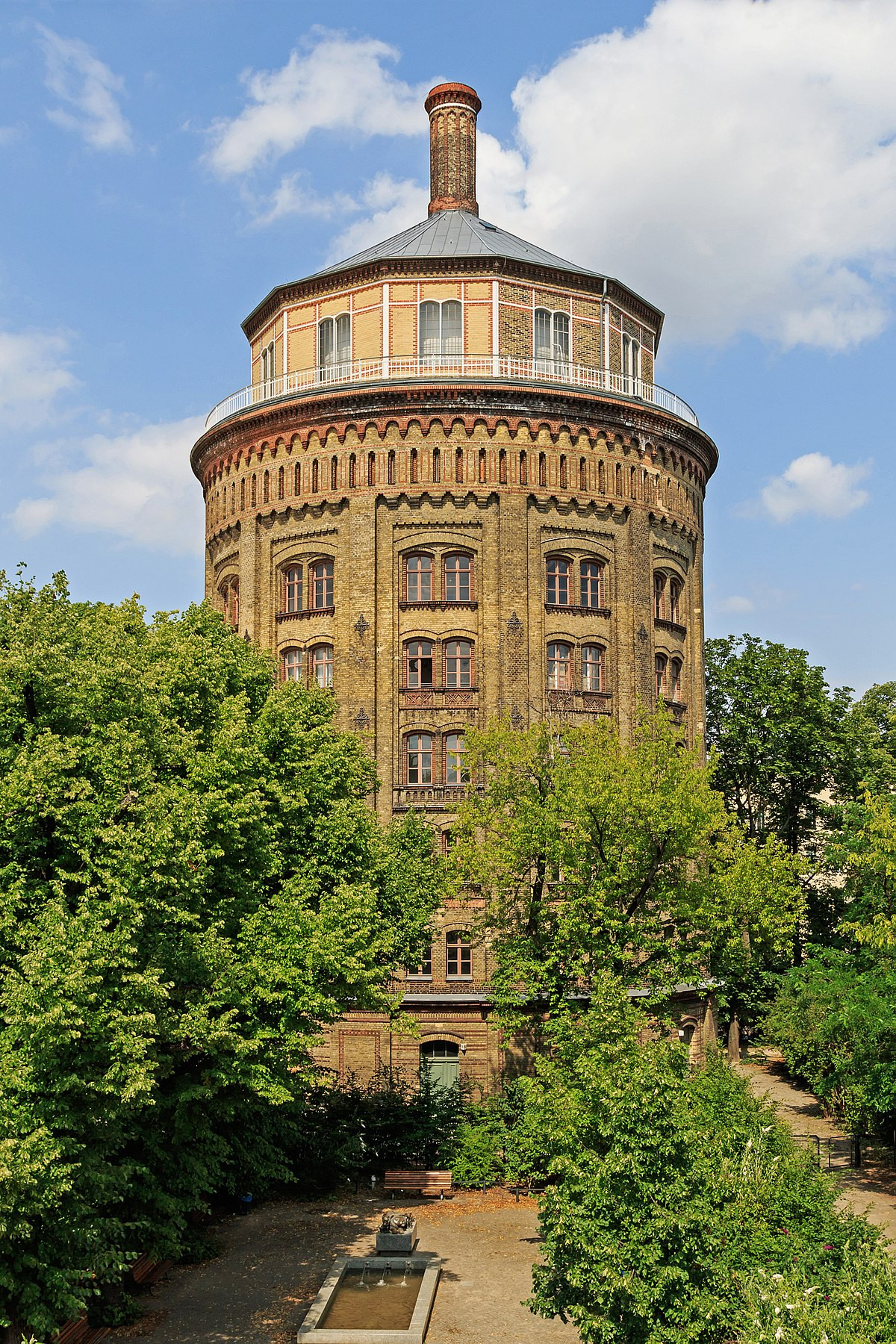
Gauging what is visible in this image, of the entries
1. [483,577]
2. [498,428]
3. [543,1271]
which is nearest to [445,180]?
[498,428]

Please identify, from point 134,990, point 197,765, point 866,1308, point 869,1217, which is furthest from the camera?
point 869,1217

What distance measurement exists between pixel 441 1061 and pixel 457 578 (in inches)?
509

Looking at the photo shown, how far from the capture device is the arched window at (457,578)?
34531mm

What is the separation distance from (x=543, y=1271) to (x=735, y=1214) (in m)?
3.14

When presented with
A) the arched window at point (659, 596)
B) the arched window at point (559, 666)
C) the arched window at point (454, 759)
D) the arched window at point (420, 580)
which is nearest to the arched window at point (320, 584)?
the arched window at point (420, 580)

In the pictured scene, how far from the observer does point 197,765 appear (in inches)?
738

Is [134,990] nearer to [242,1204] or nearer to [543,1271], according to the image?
[543,1271]

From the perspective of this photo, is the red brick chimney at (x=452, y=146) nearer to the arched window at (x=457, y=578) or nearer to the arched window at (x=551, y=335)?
the arched window at (x=551, y=335)

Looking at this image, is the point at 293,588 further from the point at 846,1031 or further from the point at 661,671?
the point at 846,1031

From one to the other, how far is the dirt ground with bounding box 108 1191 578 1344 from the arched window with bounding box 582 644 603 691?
13.7 meters

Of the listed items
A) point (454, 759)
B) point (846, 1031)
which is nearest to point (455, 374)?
point (454, 759)

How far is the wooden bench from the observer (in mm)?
27828

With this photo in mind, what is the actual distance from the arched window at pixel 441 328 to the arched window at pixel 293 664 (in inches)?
385

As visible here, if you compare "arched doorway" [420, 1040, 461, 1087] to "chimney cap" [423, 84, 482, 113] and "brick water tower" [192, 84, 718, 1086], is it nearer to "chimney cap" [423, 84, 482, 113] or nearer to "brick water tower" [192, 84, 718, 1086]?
"brick water tower" [192, 84, 718, 1086]
